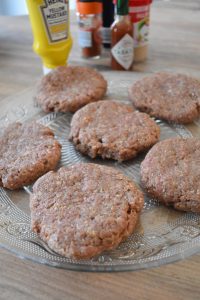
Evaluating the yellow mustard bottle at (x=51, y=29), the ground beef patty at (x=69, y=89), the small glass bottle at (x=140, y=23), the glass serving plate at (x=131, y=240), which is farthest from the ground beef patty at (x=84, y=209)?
the small glass bottle at (x=140, y=23)

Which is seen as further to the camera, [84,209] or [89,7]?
[89,7]

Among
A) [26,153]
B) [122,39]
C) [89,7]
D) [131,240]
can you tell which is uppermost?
[89,7]

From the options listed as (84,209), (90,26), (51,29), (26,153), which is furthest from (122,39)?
(84,209)

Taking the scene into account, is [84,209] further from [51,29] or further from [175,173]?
[51,29]

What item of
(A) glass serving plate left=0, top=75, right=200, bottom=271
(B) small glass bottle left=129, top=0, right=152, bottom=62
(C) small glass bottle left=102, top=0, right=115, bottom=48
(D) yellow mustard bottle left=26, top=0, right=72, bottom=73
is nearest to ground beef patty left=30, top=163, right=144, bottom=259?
(A) glass serving plate left=0, top=75, right=200, bottom=271

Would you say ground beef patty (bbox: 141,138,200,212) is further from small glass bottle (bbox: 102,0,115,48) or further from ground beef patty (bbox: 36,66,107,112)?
small glass bottle (bbox: 102,0,115,48)

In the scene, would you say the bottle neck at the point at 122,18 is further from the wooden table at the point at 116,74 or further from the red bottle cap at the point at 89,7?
the wooden table at the point at 116,74
